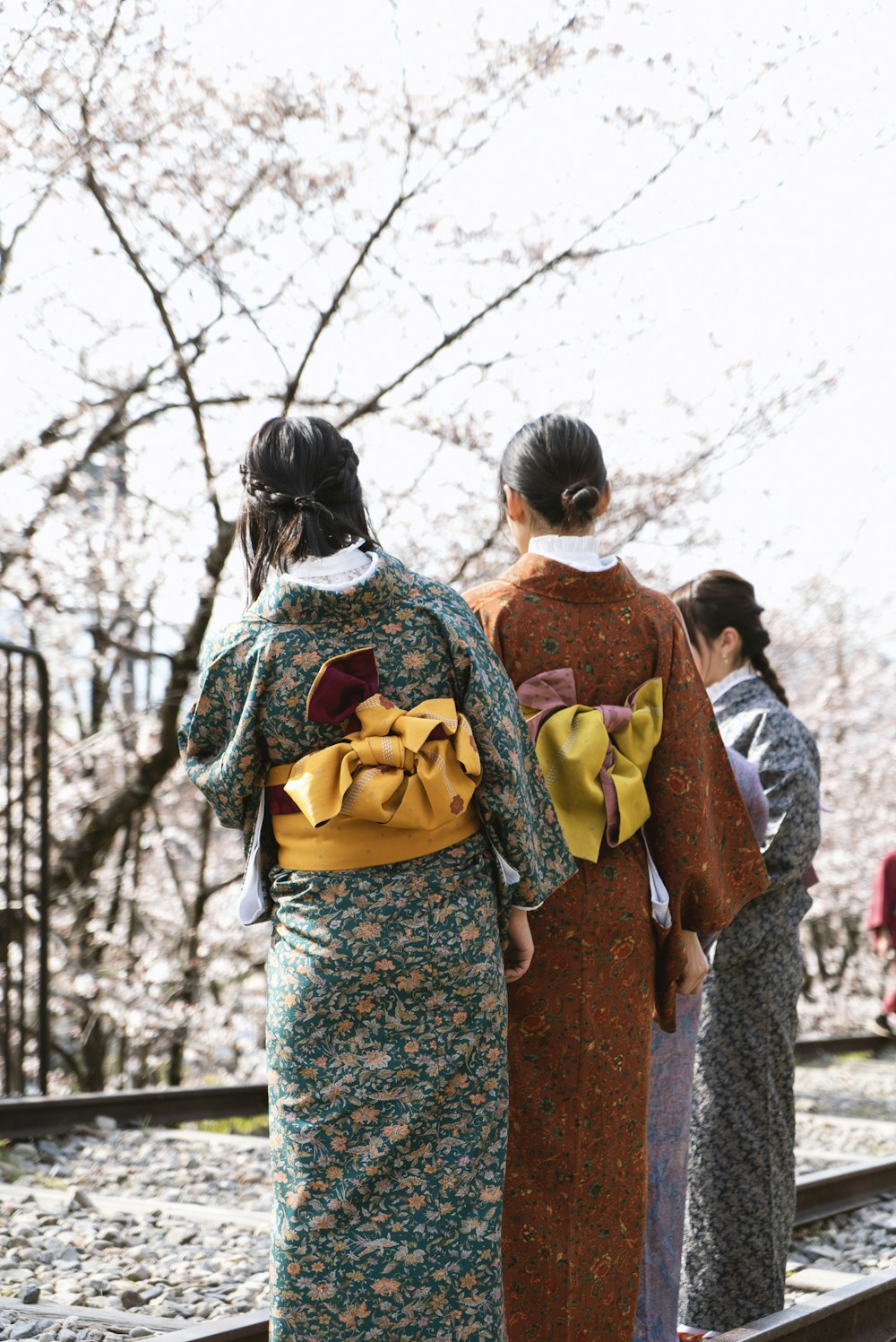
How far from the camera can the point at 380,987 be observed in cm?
209

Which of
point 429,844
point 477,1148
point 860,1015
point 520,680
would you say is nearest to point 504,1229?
point 477,1148

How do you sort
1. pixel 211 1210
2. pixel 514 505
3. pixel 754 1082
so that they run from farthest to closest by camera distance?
pixel 211 1210, pixel 754 1082, pixel 514 505

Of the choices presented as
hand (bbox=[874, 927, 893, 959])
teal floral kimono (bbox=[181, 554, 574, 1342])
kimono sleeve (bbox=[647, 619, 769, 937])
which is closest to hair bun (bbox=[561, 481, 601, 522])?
kimono sleeve (bbox=[647, 619, 769, 937])

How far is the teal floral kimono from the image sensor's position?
2.05 m

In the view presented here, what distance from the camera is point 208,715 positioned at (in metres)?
2.25

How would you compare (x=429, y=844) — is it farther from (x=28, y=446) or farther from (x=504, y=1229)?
(x=28, y=446)

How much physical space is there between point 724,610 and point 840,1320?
178 cm

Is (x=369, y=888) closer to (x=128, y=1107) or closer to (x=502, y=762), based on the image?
(x=502, y=762)

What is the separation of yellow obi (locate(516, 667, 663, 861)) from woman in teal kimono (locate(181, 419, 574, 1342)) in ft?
0.59

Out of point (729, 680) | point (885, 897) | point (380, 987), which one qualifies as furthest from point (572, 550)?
point (885, 897)

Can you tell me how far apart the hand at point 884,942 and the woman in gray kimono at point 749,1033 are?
13.8 ft

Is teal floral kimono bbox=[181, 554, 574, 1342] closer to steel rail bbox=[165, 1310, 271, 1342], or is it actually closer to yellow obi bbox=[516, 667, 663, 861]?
yellow obi bbox=[516, 667, 663, 861]

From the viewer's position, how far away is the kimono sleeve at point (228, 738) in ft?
7.08

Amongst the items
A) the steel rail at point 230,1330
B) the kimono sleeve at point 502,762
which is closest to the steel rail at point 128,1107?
the steel rail at point 230,1330
